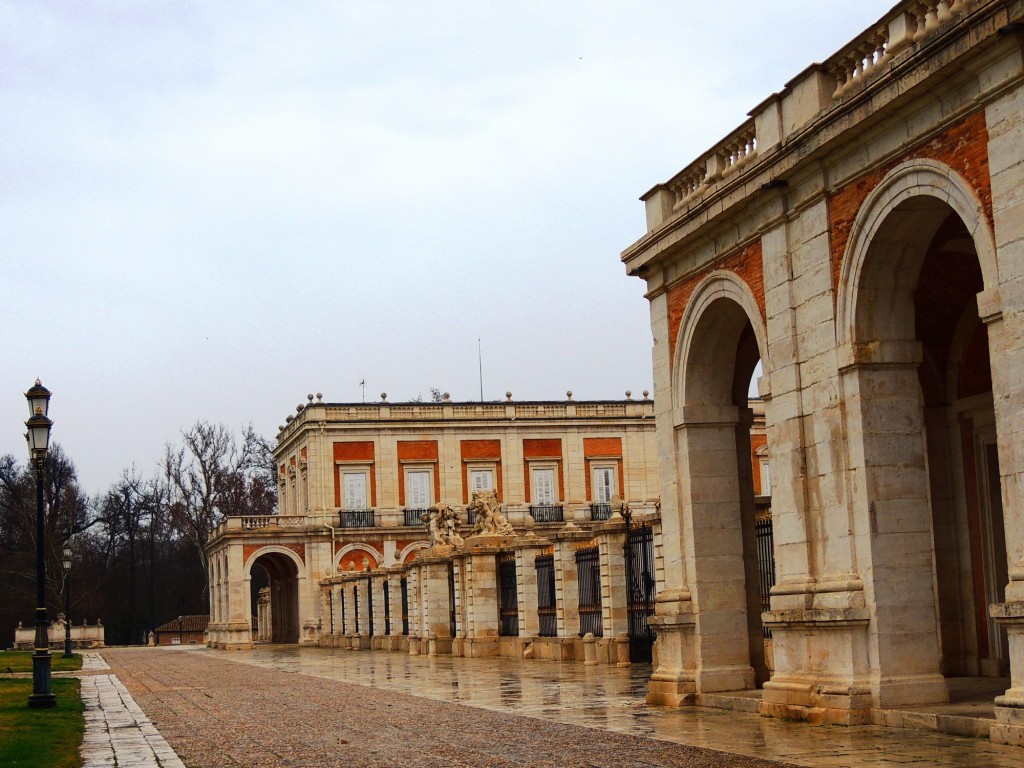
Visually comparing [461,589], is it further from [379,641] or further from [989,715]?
[989,715]

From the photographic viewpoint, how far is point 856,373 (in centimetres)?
1310

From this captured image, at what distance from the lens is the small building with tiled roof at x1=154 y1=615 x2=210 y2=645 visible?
77.0 meters

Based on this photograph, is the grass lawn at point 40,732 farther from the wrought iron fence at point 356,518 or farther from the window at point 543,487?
the window at point 543,487

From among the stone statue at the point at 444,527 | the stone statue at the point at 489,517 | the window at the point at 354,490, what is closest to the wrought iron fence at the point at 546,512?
the window at the point at 354,490

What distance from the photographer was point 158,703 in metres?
20.3

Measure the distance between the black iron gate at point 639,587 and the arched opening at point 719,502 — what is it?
7.02m

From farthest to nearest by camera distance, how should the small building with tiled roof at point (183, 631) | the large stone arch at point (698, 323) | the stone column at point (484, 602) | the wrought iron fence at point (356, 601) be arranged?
the small building with tiled roof at point (183, 631) → the wrought iron fence at point (356, 601) → the stone column at point (484, 602) → the large stone arch at point (698, 323)

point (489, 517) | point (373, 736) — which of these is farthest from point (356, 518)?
point (373, 736)

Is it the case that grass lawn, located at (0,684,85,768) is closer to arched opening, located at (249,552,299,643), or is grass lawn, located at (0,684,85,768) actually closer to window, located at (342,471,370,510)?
arched opening, located at (249,552,299,643)

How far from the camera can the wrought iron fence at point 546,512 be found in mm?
65938

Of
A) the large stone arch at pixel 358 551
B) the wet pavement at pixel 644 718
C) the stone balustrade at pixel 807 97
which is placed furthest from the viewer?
the large stone arch at pixel 358 551

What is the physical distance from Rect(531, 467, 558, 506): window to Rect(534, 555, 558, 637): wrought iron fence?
3683 centimetres

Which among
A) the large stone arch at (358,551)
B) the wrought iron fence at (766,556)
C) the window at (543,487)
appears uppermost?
the window at (543,487)

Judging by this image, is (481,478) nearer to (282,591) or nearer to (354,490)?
(354,490)
